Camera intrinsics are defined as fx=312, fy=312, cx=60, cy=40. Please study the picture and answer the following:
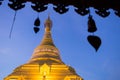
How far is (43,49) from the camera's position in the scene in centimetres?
4609

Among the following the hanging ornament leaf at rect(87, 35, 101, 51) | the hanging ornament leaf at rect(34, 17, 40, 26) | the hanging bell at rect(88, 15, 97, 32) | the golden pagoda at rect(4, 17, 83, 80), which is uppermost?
the golden pagoda at rect(4, 17, 83, 80)

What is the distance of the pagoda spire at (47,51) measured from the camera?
43.9 meters

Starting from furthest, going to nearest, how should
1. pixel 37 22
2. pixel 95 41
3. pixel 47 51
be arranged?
1. pixel 47 51
2. pixel 37 22
3. pixel 95 41

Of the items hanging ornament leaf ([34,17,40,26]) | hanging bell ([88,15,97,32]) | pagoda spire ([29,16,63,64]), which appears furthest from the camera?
pagoda spire ([29,16,63,64])

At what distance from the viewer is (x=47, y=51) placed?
150 ft

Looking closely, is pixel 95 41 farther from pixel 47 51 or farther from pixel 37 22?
pixel 47 51

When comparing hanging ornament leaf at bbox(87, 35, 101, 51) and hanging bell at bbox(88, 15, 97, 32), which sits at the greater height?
hanging bell at bbox(88, 15, 97, 32)

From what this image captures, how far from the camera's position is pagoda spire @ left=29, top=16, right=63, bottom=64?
144 feet

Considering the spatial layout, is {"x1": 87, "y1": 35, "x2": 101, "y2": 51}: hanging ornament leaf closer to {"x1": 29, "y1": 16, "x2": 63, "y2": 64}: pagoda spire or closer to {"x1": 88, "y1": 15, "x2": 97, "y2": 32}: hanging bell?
{"x1": 88, "y1": 15, "x2": 97, "y2": 32}: hanging bell

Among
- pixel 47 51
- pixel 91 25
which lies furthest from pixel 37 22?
pixel 47 51

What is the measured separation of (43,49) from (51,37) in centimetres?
390

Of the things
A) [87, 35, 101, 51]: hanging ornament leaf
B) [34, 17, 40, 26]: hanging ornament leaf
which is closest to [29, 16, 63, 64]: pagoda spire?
[34, 17, 40, 26]: hanging ornament leaf

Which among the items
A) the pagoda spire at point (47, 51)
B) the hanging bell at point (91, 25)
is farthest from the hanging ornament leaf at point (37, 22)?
the pagoda spire at point (47, 51)

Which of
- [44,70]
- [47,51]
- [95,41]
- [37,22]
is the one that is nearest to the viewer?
[95,41]
